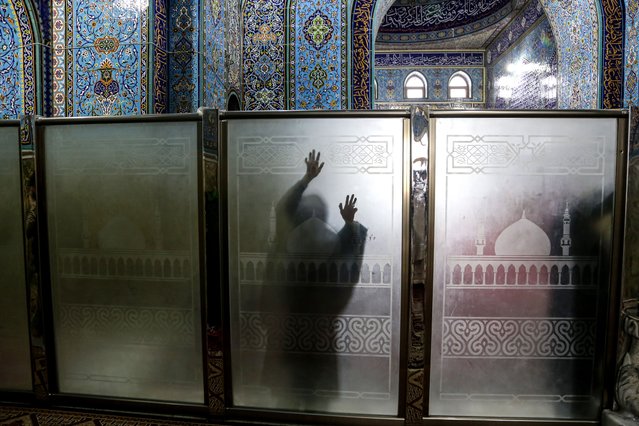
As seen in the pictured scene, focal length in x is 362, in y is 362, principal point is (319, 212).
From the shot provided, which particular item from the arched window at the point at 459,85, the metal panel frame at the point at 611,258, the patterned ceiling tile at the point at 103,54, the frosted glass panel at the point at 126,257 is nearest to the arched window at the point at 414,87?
the arched window at the point at 459,85

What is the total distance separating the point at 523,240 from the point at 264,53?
4424 millimetres

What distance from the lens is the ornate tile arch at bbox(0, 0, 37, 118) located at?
11.2ft

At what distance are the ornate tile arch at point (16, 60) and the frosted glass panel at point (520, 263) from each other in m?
3.85

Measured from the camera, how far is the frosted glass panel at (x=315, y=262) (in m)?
2.07

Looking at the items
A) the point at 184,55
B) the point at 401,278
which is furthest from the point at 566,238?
the point at 184,55

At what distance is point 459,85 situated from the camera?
11.0 metres

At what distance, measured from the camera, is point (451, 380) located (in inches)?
84.0

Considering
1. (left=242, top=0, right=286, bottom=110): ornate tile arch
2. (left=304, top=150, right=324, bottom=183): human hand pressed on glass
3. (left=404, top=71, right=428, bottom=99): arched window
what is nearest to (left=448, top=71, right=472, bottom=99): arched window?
(left=404, top=71, right=428, bottom=99): arched window

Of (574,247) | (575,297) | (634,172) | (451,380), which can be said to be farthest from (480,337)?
(634,172)

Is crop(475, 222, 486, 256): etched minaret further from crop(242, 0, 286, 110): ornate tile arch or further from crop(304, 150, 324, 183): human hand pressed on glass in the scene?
crop(242, 0, 286, 110): ornate tile arch

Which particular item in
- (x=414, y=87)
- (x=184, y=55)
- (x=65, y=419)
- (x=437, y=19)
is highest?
(x=437, y=19)

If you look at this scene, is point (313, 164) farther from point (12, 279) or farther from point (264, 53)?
point (264, 53)

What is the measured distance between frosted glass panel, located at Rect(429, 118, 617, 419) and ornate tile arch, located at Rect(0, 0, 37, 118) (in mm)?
3846

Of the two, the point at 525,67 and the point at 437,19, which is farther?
the point at 437,19
